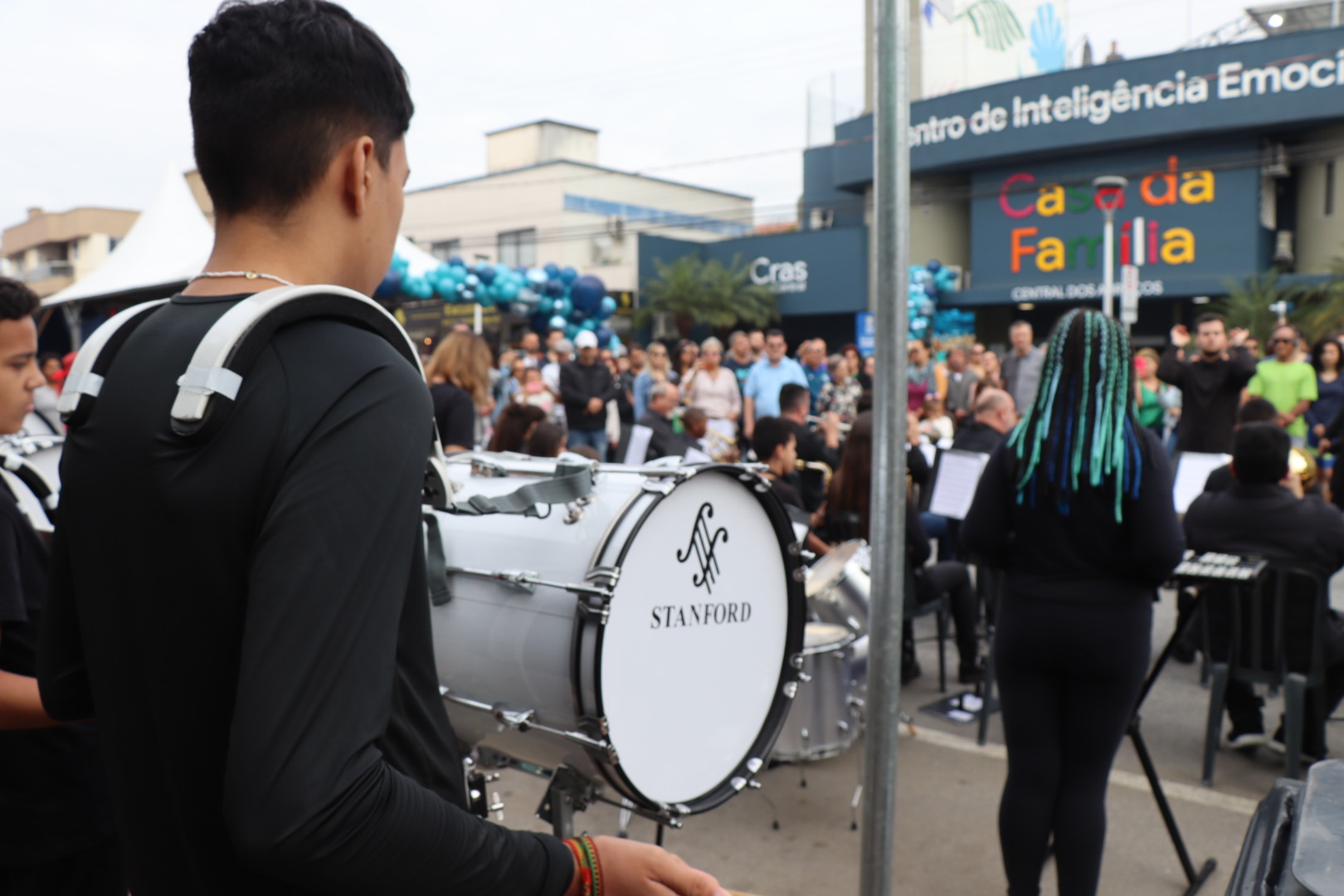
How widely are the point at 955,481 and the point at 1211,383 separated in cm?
298

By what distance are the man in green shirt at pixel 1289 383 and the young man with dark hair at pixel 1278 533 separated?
16.2 feet

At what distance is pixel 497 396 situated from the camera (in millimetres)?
13367

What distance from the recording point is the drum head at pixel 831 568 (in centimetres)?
364

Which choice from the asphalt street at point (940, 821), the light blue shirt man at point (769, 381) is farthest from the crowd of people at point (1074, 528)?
the light blue shirt man at point (769, 381)

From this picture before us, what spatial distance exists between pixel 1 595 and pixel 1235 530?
4363mm

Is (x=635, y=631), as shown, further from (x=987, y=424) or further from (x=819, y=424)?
(x=819, y=424)

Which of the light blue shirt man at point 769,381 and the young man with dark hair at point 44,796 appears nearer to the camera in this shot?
the young man with dark hair at point 44,796

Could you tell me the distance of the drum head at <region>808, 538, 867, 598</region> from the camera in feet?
12.0

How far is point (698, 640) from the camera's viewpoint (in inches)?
75.7

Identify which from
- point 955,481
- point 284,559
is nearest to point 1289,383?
point 955,481

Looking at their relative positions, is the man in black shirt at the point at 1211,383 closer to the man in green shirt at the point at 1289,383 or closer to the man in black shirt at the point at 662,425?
the man in green shirt at the point at 1289,383

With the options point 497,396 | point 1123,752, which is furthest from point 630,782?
point 497,396

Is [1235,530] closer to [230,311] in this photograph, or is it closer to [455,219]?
[230,311]

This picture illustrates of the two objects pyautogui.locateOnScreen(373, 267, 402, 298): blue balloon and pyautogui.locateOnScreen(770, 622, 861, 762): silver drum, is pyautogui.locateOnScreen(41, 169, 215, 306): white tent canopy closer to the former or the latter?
pyautogui.locateOnScreen(373, 267, 402, 298): blue balloon
